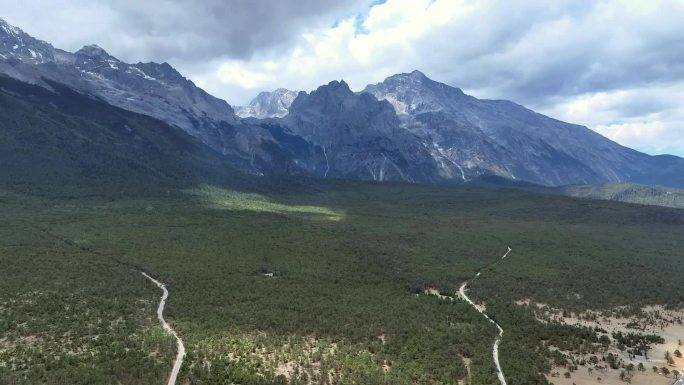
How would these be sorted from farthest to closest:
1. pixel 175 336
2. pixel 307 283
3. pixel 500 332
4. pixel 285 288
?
pixel 307 283 → pixel 285 288 → pixel 500 332 → pixel 175 336

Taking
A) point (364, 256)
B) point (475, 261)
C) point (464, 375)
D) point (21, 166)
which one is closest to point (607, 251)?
point (475, 261)

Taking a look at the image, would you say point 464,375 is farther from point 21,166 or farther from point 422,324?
point 21,166

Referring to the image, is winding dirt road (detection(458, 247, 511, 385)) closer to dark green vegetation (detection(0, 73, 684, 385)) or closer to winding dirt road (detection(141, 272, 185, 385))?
dark green vegetation (detection(0, 73, 684, 385))

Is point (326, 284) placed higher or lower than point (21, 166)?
lower

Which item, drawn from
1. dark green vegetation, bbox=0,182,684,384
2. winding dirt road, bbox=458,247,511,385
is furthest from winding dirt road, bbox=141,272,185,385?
winding dirt road, bbox=458,247,511,385

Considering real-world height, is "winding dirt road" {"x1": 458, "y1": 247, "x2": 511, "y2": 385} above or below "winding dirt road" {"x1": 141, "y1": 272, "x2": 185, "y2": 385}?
above

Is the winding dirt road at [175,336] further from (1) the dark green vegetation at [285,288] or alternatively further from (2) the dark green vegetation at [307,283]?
(2) the dark green vegetation at [307,283]

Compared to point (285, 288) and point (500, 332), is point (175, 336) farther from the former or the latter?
point (500, 332)

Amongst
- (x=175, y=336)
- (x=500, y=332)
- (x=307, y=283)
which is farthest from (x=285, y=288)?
(x=500, y=332)
